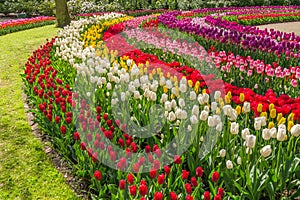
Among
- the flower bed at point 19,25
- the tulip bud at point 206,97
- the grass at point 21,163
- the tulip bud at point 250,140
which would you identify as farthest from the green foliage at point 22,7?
the tulip bud at point 250,140

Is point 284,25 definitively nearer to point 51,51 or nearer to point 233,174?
point 51,51

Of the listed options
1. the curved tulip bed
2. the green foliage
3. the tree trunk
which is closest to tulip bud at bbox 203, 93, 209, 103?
the curved tulip bed

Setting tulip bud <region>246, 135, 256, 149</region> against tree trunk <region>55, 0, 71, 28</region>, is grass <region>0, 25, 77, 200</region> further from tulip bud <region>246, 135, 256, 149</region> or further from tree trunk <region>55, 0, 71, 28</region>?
tree trunk <region>55, 0, 71, 28</region>

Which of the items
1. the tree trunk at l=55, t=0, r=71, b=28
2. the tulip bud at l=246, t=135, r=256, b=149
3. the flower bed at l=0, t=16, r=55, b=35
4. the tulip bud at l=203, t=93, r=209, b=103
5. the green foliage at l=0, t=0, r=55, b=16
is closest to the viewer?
the tulip bud at l=246, t=135, r=256, b=149

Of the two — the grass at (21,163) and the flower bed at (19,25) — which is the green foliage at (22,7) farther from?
the grass at (21,163)

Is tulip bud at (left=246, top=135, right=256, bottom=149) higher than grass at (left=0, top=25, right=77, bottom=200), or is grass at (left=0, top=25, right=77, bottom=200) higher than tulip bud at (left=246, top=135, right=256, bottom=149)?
tulip bud at (left=246, top=135, right=256, bottom=149)

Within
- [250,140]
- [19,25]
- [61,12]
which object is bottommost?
[19,25]

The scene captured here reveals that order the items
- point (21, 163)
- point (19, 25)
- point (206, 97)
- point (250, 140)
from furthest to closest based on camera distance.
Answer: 1. point (19, 25)
2. point (21, 163)
3. point (206, 97)
4. point (250, 140)

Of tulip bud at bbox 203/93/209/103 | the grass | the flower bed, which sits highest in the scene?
tulip bud at bbox 203/93/209/103

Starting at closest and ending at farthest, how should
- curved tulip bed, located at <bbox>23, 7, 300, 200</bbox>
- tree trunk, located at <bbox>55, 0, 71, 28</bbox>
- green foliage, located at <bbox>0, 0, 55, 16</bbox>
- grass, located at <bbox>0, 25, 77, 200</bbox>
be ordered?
1. curved tulip bed, located at <bbox>23, 7, 300, 200</bbox>
2. grass, located at <bbox>0, 25, 77, 200</bbox>
3. tree trunk, located at <bbox>55, 0, 71, 28</bbox>
4. green foliage, located at <bbox>0, 0, 55, 16</bbox>

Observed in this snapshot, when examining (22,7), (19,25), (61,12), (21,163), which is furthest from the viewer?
(22,7)

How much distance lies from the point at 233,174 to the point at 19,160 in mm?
2558

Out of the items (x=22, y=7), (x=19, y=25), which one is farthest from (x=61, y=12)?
(x=22, y=7)

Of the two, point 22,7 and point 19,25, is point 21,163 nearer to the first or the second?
point 19,25
